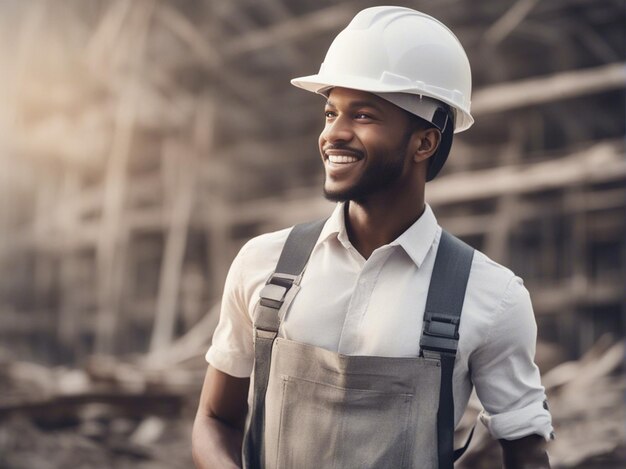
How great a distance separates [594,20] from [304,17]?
4.71ft

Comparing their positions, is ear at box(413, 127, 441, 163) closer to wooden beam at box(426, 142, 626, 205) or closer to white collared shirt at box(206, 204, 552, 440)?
white collared shirt at box(206, 204, 552, 440)

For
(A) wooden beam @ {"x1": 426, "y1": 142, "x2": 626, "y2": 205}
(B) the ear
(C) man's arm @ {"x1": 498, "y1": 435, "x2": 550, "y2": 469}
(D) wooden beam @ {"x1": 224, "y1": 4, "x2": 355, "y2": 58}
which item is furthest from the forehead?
(D) wooden beam @ {"x1": 224, "y1": 4, "x2": 355, "y2": 58}

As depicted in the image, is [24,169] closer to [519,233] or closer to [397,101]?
[519,233]

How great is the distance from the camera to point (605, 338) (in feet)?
13.5

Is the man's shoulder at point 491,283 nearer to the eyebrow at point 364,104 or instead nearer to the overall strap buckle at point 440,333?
the overall strap buckle at point 440,333

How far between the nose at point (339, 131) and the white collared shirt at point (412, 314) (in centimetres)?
19

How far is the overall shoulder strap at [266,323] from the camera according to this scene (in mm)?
2014

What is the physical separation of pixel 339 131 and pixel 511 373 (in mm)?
651

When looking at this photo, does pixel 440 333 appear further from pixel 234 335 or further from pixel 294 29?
pixel 294 29

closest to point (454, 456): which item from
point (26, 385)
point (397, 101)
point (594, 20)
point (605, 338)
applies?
point (397, 101)

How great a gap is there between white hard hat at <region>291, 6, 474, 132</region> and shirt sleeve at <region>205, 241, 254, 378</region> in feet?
1.59

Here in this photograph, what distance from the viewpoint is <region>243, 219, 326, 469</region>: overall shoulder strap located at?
2014 millimetres

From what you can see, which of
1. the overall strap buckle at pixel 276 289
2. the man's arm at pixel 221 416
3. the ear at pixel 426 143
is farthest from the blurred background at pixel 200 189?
the overall strap buckle at pixel 276 289

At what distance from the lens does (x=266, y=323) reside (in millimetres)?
2016
